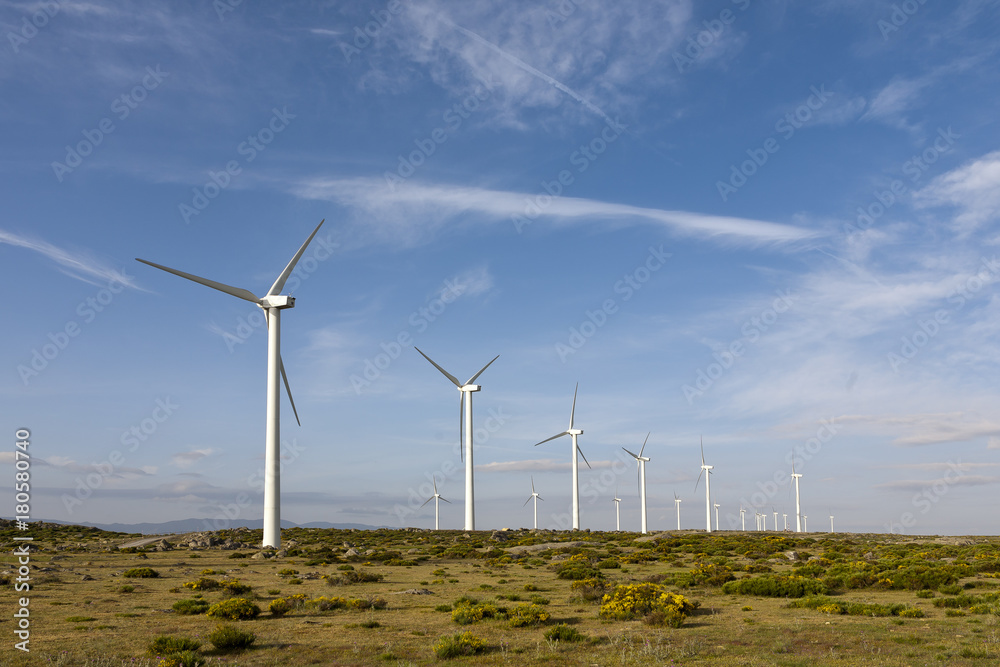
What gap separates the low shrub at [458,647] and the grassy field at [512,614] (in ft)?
0.20

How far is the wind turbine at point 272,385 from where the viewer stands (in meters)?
61.6

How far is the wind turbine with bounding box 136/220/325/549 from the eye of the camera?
Answer: 61.6m

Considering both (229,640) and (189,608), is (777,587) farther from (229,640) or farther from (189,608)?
(189,608)

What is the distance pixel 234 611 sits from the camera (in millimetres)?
29328

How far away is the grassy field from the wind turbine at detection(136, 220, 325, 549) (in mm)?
7664

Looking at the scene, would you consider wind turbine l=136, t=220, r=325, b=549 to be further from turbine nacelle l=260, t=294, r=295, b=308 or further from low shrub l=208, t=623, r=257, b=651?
low shrub l=208, t=623, r=257, b=651

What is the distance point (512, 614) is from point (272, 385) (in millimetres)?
40712

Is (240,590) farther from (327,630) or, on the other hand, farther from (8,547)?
(8,547)

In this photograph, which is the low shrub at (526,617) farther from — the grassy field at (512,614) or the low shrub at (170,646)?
the low shrub at (170,646)

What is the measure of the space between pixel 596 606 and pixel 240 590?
64.0 feet

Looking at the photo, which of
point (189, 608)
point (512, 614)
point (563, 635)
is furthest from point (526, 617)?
point (189, 608)

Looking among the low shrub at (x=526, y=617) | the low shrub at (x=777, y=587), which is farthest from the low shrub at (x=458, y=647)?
the low shrub at (x=777, y=587)

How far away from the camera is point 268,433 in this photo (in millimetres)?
62219

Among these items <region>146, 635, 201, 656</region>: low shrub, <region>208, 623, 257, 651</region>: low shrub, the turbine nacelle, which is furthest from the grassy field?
the turbine nacelle
